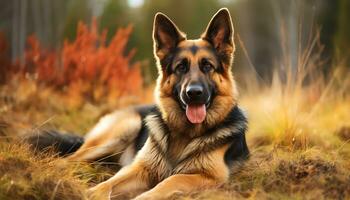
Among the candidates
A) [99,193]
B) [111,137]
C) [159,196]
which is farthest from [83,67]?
[159,196]

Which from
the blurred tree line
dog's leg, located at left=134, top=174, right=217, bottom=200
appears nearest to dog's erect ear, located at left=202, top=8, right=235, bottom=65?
the blurred tree line

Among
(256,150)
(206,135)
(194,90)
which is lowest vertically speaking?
(256,150)

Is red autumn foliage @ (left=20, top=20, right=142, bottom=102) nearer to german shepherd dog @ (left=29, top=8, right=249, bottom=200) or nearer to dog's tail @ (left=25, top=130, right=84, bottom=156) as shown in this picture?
dog's tail @ (left=25, top=130, right=84, bottom=156)

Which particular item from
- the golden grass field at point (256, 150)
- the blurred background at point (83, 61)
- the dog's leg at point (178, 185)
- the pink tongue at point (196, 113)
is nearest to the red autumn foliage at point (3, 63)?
the blurred background at point (83, 61)

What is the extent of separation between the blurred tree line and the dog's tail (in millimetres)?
2350

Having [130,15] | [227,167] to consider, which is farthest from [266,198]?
[130,15]

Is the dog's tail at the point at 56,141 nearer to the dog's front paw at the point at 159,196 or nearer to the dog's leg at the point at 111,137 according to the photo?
the dog's leg at the point at 111,137

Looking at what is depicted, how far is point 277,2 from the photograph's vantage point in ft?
60.3

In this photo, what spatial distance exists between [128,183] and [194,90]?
1.13m

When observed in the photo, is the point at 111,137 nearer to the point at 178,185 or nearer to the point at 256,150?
the point at 256,150

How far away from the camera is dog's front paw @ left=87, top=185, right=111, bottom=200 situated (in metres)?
4.34

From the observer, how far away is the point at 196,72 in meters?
4.95

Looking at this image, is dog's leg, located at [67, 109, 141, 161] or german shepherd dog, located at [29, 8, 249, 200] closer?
german shepherd dog, located at [29, 8, 249, 200]

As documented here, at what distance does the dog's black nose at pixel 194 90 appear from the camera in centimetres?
476
